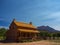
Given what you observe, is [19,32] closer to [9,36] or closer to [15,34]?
[15,34]

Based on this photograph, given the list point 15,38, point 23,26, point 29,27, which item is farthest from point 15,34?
point 29,27

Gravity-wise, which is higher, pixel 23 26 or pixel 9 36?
pixel 23 26

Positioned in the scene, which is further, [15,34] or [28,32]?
[28,32]

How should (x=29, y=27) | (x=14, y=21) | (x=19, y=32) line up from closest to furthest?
(x=19, y=32) < (x=14, y=21) < (x=29, y=27)

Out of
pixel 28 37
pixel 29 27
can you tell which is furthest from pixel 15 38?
pixel 29 27

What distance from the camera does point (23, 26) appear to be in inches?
2110

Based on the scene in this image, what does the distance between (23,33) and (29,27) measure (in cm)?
662

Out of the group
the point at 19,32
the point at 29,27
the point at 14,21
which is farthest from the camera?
the point at 29,27

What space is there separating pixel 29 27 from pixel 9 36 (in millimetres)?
9977

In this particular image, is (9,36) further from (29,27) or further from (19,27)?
(29,27)

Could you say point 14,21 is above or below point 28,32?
above

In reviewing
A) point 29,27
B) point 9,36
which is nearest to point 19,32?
point 9,36

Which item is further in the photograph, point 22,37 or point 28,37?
point 28,37

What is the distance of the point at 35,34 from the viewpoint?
59.2 metres
